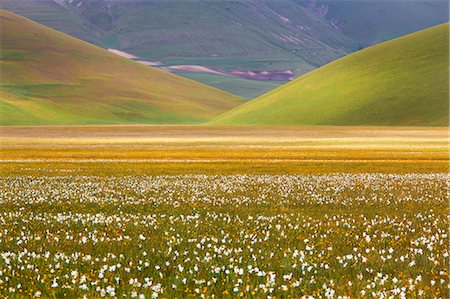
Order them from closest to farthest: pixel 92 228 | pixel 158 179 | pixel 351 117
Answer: pixel 92 228 < pixel 158 179 < pixel 351 117

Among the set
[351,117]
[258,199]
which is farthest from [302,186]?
[351,117]

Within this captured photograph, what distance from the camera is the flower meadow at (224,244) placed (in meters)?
10.6

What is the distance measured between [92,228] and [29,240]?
2266mm

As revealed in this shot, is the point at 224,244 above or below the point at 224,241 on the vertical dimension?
below

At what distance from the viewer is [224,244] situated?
1445 cm

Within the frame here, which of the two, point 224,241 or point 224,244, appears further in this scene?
point 224,244

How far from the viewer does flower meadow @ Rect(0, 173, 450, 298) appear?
1062cm

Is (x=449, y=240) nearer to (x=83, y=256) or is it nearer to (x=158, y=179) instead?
(x=83, y=256)

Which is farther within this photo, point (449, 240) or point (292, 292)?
point (449, 240)

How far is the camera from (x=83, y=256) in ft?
42.7

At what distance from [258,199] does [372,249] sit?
10648mm

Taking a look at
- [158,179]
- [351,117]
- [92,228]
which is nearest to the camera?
[92,228]

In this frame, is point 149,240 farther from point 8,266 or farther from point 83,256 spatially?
point 8,266

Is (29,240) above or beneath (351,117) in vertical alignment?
beneath
